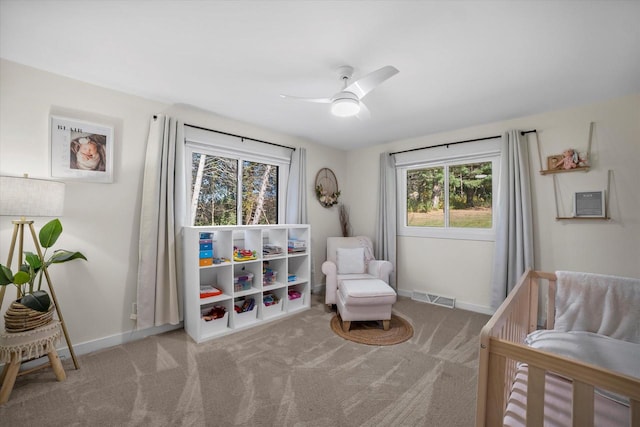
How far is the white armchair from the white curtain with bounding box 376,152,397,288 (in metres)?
0.30

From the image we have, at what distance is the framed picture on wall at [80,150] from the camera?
7.08 feet

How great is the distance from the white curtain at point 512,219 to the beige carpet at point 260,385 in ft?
2.85

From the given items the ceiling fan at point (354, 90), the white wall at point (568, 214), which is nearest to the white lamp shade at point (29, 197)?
the ceiling fan at point (354, 90)

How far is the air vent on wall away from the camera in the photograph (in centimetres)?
351

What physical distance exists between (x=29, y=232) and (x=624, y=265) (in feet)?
17.0

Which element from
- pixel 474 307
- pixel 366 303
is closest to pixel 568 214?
pixel 474 307

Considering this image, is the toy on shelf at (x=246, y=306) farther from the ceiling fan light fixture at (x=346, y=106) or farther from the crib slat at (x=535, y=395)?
the crib slat at (x=535, y=395)

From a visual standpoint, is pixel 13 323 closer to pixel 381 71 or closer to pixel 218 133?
pixel 218 133

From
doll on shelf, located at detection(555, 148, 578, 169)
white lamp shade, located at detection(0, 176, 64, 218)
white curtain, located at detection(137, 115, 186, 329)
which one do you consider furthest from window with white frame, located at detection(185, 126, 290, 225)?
doll on shelf, located at detection(555, 148, 578, 169)

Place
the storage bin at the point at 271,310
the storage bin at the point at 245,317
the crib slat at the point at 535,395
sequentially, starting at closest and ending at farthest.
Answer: the crib slat at the point at 535,395
the storage bin at the point at 245,317
the storage bin at the point at 271,310

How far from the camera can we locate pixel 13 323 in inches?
69.8

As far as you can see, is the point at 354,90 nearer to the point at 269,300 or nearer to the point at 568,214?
the point at 269,300

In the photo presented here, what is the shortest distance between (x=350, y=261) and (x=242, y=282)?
1384 millimetres

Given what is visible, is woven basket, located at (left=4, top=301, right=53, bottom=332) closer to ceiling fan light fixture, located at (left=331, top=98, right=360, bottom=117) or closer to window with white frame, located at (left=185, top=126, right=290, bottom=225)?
window with white frame, located at (left=185, top=126, right=290, bottom=225)
